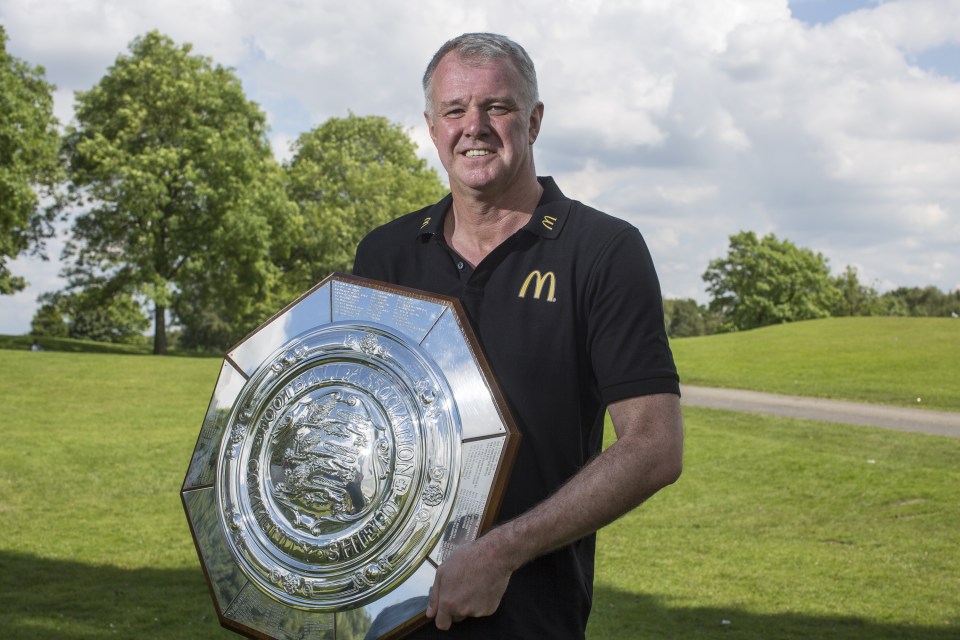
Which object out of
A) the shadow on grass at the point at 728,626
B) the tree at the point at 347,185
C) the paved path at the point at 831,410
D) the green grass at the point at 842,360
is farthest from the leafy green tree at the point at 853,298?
the shadow on grass at the point at 728,626

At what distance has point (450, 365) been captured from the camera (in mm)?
2213

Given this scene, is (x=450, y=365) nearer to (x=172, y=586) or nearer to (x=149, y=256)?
(x=172, y=586)

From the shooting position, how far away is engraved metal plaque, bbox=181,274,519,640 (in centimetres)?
213

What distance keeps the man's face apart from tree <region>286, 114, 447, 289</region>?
37.2 meters

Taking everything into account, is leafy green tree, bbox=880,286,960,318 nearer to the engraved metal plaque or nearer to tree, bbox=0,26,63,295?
tree, bbox=0,26,63,295

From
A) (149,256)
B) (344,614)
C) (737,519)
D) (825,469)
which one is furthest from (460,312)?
(149,256)

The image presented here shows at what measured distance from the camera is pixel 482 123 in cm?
240

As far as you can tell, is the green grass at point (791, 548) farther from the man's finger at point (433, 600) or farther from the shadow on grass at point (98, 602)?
the man's finger at point (433, 600)

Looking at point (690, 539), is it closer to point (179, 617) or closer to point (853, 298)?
point (179, 617)

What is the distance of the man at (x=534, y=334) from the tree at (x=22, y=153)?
3001 centimetres

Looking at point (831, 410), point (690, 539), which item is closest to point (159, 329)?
point (831, 410)

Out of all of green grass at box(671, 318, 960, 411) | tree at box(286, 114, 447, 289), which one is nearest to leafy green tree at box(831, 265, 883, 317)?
green grass at box(671, 318, 960, 411)

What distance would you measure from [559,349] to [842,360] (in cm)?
3549

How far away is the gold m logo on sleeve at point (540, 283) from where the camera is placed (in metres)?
2.30
